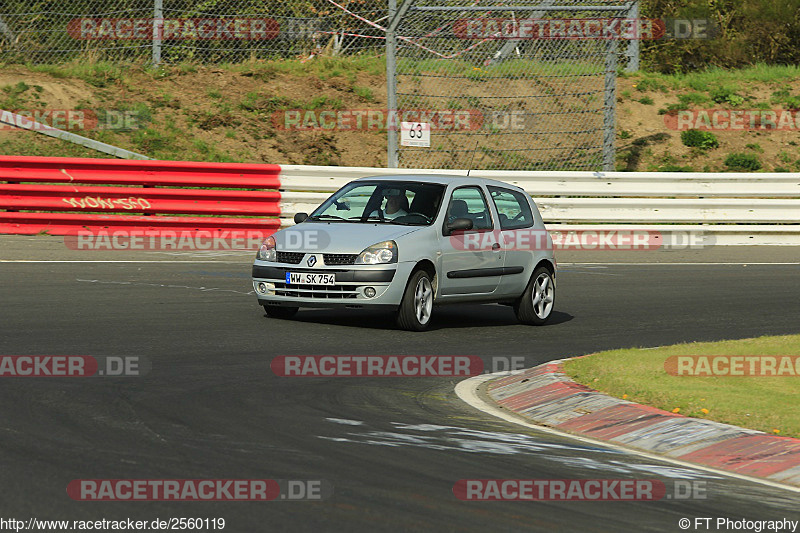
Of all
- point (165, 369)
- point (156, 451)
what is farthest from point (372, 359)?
point (156, 451)

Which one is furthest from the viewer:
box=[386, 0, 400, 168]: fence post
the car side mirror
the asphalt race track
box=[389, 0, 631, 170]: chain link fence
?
box=[389, 0, 631, 170]: chain link fence

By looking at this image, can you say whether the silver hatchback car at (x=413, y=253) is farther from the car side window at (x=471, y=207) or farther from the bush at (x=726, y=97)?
the bush at (x=726, y=97)

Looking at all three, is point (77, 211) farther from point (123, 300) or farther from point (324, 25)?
point (324, 25)

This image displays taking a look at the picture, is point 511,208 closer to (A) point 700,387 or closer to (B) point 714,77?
(A) point 700,387

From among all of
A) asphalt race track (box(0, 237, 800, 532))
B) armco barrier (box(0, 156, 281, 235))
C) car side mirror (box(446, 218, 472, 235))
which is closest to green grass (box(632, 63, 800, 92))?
armco barrier (box(0, 156, 281, 235))

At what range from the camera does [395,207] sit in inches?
504

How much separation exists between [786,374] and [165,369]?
180 inches

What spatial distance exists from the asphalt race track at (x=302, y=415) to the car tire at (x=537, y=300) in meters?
0.22

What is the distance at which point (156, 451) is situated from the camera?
253 inches

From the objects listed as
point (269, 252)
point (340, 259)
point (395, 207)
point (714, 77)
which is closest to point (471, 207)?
point (395, 207)

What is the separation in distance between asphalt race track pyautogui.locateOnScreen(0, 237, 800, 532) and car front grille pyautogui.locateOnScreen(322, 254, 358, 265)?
2.06 feet

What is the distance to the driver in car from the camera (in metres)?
12.8

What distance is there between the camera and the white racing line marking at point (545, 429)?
6641 mm

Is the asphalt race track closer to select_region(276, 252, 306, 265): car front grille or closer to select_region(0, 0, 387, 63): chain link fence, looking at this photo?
select_region(276, 252, 306, 265): car front grille
